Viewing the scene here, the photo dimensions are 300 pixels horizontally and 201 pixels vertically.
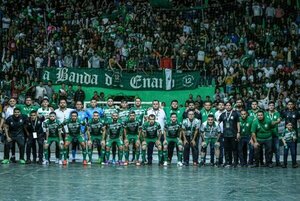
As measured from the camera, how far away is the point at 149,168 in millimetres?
21328

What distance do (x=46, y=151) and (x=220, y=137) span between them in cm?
527

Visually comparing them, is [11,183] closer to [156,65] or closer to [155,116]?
[155,116]

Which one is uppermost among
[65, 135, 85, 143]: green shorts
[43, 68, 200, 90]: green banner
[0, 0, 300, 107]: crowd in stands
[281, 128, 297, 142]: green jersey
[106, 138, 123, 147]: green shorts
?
[0, 0, 300, 107]: crowd in stands

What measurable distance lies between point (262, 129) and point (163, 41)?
1205 cm

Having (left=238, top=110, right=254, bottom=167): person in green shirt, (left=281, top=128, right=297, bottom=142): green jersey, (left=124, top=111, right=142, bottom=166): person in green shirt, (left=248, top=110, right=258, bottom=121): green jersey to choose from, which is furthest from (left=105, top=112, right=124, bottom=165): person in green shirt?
(left=281, top=128, right=297, bottom=142): green jersey

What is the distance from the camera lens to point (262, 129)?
73.3 feet

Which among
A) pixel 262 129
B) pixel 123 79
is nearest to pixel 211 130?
pixel 262 129

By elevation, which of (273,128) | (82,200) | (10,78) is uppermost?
(10,78)

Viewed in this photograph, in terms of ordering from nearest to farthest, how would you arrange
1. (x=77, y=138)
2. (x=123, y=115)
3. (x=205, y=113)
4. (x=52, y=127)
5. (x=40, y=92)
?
(x=52, y=127), (x=77, y=138), (x=123, y=115), (x=205, y=113), (x=40, y=92)

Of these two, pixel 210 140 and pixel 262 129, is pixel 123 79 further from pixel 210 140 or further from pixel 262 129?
pixel 262 129

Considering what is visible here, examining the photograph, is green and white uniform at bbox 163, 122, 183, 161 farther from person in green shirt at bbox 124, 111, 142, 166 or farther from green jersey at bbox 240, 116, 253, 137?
green jersey at bbox 240, 116, 253, 137

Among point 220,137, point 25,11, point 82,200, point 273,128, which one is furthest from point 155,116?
point 25,11

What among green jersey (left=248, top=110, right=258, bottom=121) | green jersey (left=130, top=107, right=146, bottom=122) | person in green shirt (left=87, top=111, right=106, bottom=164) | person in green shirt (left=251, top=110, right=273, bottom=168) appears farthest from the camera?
green jersey (left=130, top=107, right=146, bottom=122)

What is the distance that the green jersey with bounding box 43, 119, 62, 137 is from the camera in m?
22.7
